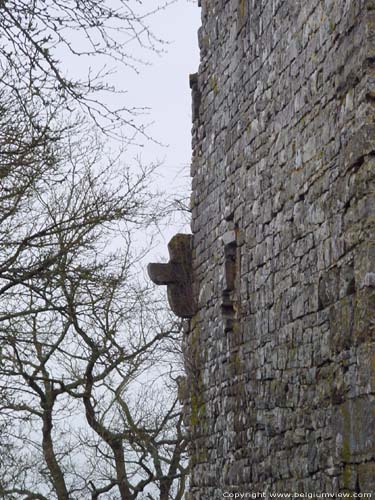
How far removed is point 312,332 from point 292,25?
86.2 inches

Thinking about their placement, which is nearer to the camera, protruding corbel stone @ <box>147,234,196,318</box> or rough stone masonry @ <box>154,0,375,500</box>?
rough stone masonry @ <box>154,0,375,500</box>

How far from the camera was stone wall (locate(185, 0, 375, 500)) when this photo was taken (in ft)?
18.4

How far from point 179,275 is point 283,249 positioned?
3.11 m

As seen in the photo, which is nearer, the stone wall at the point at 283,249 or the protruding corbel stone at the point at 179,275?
the stone wall at the point at 283,249

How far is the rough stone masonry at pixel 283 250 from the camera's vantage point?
5.60 meters

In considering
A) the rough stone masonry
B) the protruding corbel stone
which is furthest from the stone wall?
the protruding corbel stone

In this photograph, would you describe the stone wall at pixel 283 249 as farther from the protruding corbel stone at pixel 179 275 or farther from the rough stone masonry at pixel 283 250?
the protruding corbel stone at pixel 179 275

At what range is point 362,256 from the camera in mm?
5445

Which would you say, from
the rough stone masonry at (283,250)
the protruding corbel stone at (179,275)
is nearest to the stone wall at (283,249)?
the rough stone masonry at (283,250)

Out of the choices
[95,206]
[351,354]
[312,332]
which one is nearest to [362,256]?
[351,354]

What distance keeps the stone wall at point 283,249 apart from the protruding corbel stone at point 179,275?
128 mm

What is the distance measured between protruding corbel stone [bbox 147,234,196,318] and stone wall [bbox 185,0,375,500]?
0.42 ft

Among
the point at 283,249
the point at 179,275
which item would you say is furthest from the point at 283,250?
the point at 179,275

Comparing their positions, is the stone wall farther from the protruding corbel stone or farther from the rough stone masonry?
the protruding corbel stone
